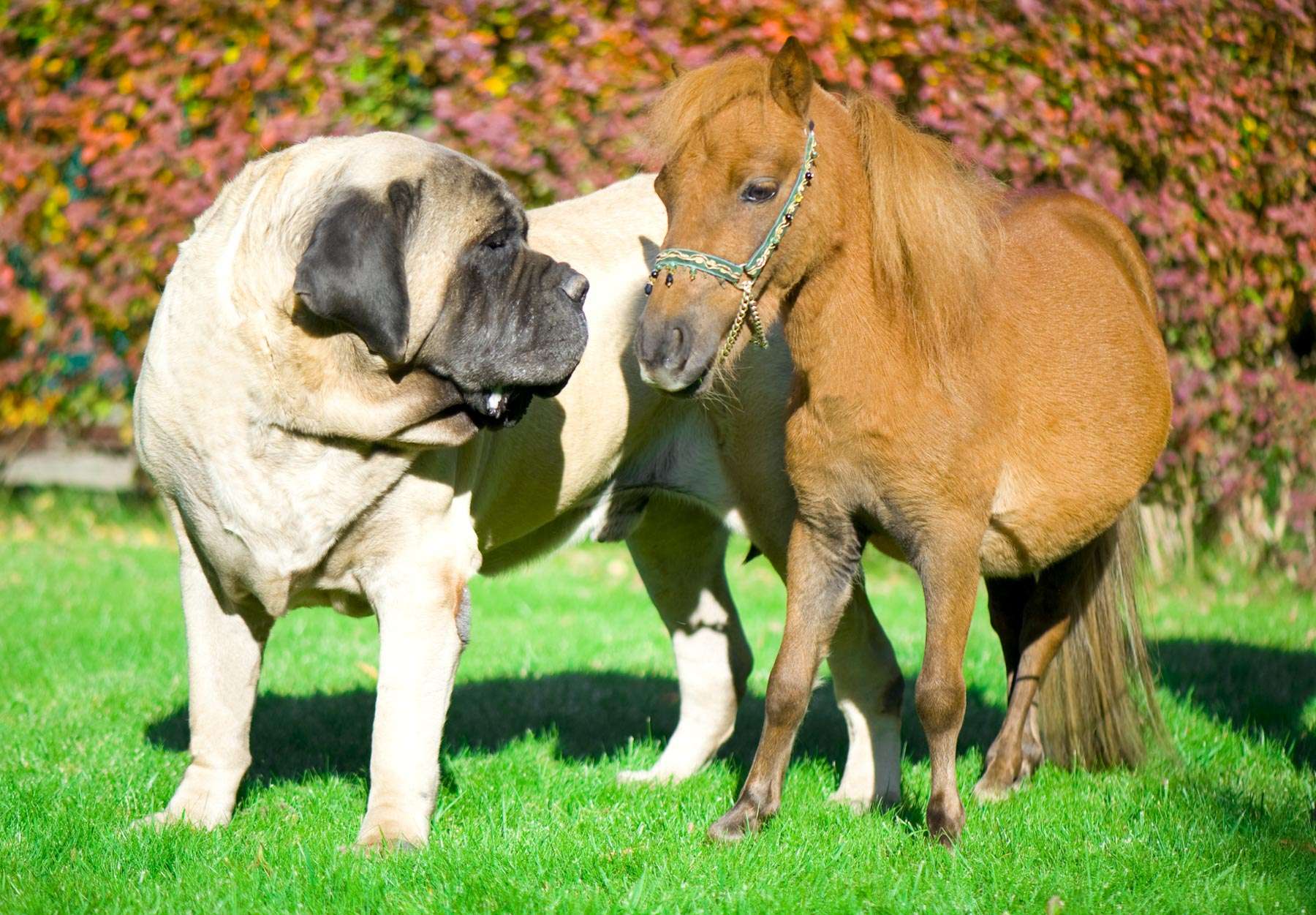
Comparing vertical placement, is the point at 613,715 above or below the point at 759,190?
below

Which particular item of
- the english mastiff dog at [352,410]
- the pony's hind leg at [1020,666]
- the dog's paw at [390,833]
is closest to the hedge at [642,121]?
the pony's hind leg at [1020,666]

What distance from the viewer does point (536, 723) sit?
224 inches

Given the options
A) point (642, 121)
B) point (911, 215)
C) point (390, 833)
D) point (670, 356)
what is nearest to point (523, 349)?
point (670, 356)

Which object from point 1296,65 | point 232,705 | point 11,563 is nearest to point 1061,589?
point 232,705

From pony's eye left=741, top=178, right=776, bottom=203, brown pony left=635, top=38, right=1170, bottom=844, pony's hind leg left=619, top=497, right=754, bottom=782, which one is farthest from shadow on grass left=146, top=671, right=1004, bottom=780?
pony's eye left=741, top=178, right=776, bottom=203

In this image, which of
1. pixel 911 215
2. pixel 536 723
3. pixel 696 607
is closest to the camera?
pixel 911 215

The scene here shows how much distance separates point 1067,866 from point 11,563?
25.1 feet

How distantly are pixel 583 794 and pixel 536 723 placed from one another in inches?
49.3

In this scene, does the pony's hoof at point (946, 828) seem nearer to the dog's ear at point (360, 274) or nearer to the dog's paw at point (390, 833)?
the dog's paw at point (390, 833)

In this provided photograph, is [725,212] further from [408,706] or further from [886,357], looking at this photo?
[408,706]

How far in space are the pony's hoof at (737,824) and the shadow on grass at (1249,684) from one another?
7.32ft

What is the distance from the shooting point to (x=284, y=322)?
11.8ft

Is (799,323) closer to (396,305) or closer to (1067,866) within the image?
(396,305)

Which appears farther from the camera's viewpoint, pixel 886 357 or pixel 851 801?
pixel 851 801
